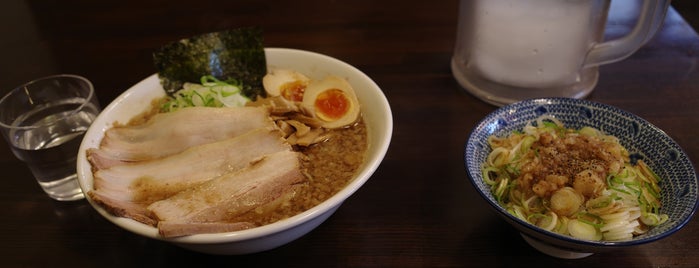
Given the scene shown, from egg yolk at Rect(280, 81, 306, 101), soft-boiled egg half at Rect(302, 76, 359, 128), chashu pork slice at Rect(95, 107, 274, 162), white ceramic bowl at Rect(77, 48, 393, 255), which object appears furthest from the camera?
egg yolk at Rect(280, 81, 306, 101)

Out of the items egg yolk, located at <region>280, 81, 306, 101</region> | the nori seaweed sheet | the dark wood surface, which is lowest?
the dark wood surface

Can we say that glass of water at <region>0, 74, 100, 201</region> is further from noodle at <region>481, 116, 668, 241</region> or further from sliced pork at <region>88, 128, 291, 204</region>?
noodle at <region>481, 116, 668, 241</region>

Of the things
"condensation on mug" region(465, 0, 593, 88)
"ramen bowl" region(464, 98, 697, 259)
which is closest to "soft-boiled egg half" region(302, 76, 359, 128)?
"ramen bowl" region(464, 98, 697, 259)

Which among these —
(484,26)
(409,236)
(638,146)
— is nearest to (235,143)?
(409,236)

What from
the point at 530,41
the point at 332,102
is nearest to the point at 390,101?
the point at 332,102

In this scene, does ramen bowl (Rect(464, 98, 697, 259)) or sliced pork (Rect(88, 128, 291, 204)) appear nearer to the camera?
ramen bowl (Rect(464, 98, 697, 259))

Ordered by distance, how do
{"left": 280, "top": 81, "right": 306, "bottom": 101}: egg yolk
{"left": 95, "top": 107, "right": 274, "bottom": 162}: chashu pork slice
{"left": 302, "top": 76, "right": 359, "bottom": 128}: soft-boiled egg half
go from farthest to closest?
{"left": 280, "top": 81, "right": 306, "bottom": 101}: egg yolk, {"left": 302, "top": 76, "right": 359, "bottom": 128}: soft-boiled egg half, {"left": 95, "top": 107, "right": 274, "bottom": 162}: chashu pork slice

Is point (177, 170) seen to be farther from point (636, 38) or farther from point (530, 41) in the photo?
point (636, 38)
